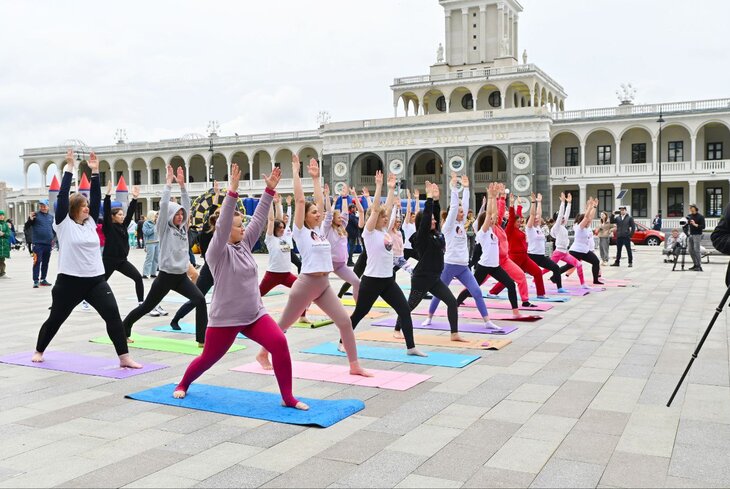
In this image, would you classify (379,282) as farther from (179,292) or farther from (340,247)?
(340,247)

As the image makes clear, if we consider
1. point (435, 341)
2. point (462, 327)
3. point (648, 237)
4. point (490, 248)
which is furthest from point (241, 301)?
point (648, 237)

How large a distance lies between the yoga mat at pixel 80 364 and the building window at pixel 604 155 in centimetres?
4765

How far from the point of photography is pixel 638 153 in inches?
1928

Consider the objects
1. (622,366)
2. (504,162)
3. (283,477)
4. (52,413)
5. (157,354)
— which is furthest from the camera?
(504,162)

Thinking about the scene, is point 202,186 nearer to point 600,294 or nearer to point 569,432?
point 600,294

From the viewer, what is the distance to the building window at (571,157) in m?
50.4

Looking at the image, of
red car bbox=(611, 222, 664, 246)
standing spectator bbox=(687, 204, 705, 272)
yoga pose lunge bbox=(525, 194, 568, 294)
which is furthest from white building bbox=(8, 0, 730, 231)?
yoga pose lunge bbox=(525, 194, 568, 294)

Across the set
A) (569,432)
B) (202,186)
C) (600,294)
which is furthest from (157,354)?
(202,186)

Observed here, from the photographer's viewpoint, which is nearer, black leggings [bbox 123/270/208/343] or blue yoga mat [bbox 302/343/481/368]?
blue yoga mat [bbox 302/343/481/368]

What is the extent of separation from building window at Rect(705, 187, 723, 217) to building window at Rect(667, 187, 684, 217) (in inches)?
61.8

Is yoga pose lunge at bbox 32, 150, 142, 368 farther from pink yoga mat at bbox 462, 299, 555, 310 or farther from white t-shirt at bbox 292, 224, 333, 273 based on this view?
pink yoga mat at bbox 462, 299, 555, 310

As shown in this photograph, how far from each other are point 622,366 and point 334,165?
4650 cm

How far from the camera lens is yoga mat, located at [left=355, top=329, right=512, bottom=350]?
26.9 ft

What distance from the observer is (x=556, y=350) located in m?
8.01
